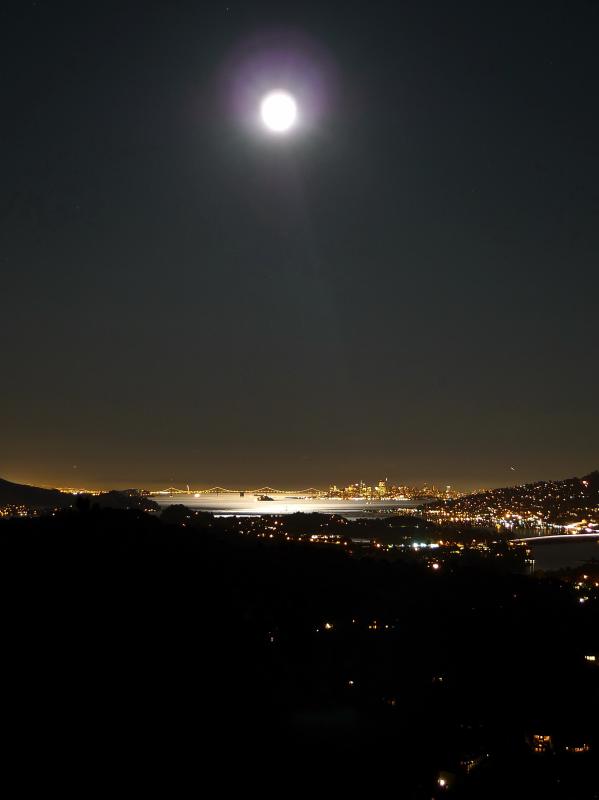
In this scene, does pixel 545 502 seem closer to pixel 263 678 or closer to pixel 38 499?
pixel 38 499

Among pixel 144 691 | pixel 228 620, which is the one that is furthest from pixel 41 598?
pixel 228 620

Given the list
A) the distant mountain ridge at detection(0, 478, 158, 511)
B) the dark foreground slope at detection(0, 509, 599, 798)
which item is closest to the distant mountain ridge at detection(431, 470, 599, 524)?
the distant mountain ridge at detection(0, 478, 158, 511)

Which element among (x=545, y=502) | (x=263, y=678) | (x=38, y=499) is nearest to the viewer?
(x=263, y=678)

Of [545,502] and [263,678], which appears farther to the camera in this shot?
[545,502]

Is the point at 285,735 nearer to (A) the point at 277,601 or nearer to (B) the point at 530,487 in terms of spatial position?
(A) the point at 277,601

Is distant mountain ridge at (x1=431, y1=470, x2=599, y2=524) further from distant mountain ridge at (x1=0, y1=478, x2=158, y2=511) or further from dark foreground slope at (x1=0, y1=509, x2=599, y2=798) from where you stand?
dark foreground slope at (x1=0, y1=509, x2=599, y2=798)

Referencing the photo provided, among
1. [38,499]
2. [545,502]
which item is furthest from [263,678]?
[545,502]

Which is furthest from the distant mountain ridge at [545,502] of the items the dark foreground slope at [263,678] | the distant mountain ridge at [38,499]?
the dark foreground slope at [263,678]

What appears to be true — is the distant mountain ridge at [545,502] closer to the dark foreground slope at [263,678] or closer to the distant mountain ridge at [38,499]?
the distant mountain ridge at [38,499]
